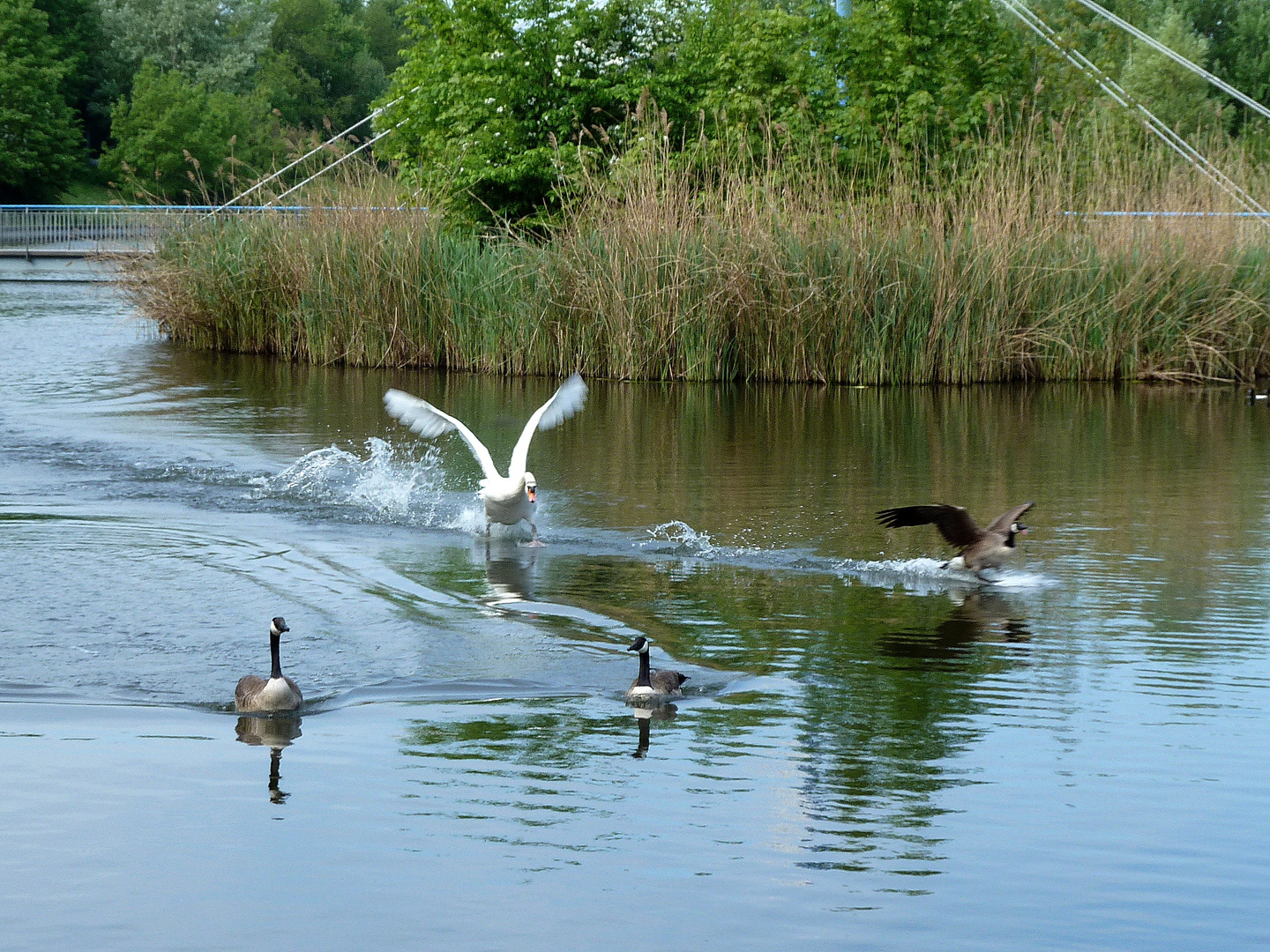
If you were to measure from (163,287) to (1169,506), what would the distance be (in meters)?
17.2

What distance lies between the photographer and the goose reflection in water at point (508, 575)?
370 inches

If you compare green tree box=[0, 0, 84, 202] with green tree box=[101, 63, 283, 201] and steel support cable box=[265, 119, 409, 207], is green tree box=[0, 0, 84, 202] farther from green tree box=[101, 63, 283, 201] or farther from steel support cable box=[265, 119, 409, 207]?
steel support cable box=[265, 119, 409, 207]

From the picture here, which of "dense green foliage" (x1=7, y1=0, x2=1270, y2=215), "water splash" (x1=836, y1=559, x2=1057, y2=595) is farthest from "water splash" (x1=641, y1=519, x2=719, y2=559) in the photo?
"dense green foliage" (x1=7, y1=0, x2=1270, y2=215)

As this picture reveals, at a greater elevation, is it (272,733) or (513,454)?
(513,454)

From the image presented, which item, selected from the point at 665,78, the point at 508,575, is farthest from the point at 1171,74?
the point at 508,575

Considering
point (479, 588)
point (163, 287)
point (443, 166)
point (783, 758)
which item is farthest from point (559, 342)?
point (783, 758)

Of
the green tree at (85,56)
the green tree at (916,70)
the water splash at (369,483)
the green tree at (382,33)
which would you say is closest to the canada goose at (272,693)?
the water splash at (369,483)

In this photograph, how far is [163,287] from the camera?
24.7m

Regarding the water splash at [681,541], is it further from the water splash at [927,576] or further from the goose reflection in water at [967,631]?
the goose reflection in water at [967,631]

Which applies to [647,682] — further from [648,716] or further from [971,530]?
[971,530]

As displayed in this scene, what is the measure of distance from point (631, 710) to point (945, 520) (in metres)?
3.37

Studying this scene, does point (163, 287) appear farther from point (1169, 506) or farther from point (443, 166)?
point (1169, 506)

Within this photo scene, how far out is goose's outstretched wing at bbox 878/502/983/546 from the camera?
31.4 ft

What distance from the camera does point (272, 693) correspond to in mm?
6891
